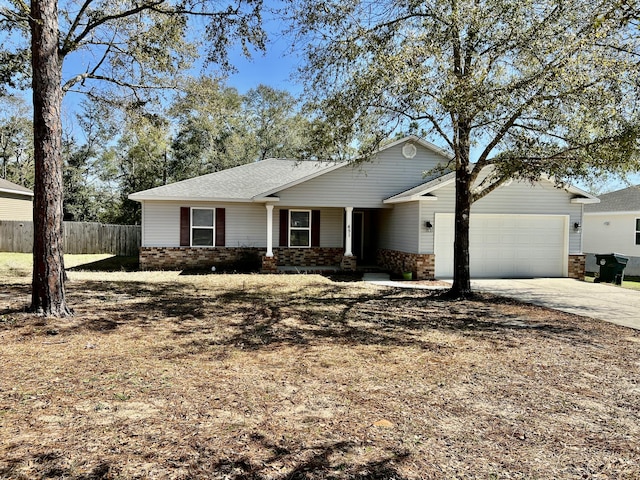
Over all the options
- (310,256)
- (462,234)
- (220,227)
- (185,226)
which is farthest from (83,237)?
(462,234)

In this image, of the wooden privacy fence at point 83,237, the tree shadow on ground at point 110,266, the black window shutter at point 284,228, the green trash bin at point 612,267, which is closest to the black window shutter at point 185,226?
the tree shadow on ground at point 110,266

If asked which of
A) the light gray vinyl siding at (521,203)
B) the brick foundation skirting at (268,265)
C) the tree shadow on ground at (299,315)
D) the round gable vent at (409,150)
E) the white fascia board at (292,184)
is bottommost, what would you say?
the tree shadow on ground at (299,315)

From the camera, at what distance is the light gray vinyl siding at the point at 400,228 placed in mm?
13430

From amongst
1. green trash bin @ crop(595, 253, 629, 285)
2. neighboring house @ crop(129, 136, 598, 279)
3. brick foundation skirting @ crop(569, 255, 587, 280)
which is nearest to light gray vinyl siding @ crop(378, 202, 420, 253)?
neighboring house @ crop(129, 136, 598, 279)

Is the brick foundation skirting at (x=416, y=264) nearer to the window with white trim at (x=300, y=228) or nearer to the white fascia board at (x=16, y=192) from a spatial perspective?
the window with white trim at (x=300, y=228)

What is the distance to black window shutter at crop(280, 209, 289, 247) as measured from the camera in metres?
15.9

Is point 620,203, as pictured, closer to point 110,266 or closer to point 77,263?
point 110,266

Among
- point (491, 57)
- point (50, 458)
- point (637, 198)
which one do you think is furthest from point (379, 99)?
point (637, 198)

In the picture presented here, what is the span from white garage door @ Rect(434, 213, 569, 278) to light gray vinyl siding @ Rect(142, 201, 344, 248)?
4465mm

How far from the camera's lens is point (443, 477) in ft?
9.12

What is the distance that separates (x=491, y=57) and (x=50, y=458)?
8.92m

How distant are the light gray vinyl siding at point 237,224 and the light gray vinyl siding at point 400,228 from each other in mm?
1709

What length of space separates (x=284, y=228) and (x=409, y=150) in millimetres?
5411

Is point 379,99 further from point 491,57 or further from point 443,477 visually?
point 443,477
